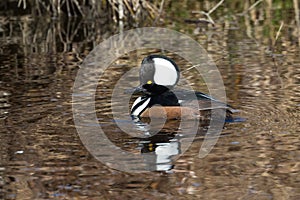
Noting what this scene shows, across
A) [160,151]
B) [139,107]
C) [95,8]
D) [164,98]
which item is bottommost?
[160,151]

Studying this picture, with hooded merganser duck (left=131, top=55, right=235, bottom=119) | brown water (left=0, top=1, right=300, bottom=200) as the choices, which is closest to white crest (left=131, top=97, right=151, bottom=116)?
hooded merganser duck (left=131, top=55, right=235, bottom=119)

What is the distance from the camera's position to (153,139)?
252 inches

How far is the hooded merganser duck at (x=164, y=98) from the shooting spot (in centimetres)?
685

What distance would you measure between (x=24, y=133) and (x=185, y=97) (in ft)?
4.89

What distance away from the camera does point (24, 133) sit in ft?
21.6

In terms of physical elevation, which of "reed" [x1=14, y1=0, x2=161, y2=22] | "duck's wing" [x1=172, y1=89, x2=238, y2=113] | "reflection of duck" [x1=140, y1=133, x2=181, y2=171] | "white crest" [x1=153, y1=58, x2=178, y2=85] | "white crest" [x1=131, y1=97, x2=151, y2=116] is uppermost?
"reed" [x1=14, y1=0, x2=161, y2=22]

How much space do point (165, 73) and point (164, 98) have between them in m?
0.48

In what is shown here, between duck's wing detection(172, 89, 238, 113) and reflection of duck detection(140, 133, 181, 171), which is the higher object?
duck's wing detection(172, 89, 238, 113)

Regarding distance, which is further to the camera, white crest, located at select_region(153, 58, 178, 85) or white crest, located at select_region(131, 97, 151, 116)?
white crest, located at select_region(153, 58, 178, 85)

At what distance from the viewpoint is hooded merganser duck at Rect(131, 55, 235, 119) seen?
685cm

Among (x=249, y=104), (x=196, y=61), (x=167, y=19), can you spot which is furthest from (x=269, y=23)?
(x=249, y=104)

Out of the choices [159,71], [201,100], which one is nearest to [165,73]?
[159,71]

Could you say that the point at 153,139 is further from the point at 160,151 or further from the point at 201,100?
the point at 201,100

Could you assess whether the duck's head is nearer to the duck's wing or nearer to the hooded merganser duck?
Answer: the hooded merganser duck
